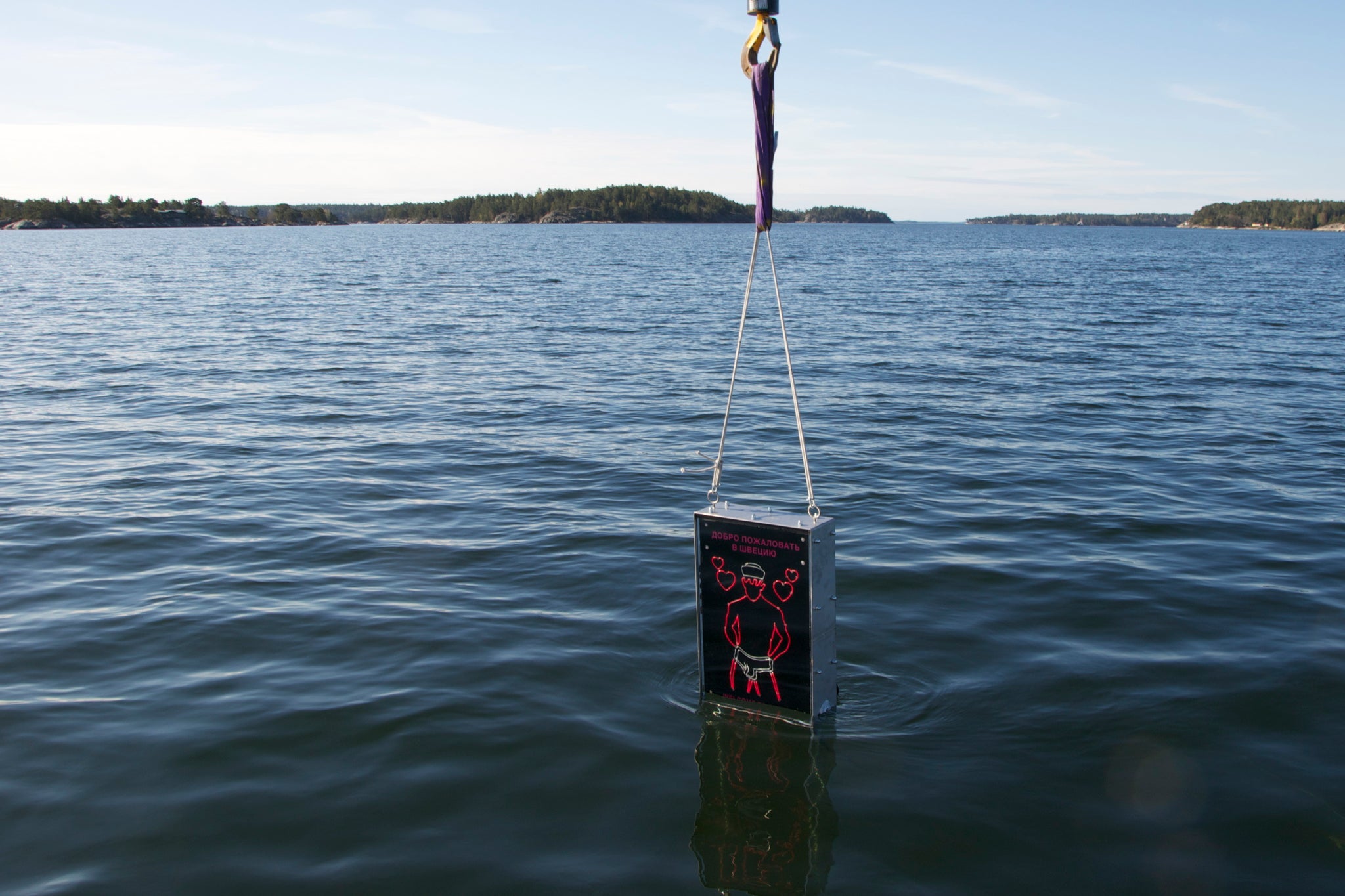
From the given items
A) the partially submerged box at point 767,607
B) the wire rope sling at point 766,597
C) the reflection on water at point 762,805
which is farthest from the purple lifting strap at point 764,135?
the reflection on water at point 762,805

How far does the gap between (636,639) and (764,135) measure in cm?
443

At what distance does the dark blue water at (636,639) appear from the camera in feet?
17.8

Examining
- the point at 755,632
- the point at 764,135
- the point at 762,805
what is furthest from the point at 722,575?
the point at 764,135

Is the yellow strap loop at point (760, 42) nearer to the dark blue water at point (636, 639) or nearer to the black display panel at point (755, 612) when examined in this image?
the black display panel at point (755, 612)

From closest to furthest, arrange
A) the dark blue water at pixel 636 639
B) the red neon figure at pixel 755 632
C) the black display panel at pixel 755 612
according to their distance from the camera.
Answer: the dark blue water at pixel 636 639 → the black display panel at pixel 755 612 → the red neon figure at pixel 755 632

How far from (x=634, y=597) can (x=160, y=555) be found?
5146 mm

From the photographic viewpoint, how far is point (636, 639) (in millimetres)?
8297

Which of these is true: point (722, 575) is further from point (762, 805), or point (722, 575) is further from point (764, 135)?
point (764, 135)

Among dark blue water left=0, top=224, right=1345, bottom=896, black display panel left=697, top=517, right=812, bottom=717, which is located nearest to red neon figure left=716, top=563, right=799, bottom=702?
black display panel left=697, top=517, right=812, bottom=717

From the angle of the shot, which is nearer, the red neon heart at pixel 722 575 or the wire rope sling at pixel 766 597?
the wire rope sling at pixel 766 597

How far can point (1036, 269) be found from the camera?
67.1m

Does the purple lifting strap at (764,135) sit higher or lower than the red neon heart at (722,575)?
higher

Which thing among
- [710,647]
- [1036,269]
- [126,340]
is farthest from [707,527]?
→ [1036,269]

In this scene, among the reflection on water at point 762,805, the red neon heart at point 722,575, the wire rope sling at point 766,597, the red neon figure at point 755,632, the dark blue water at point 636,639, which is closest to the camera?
the reflection on water at point 762,805
